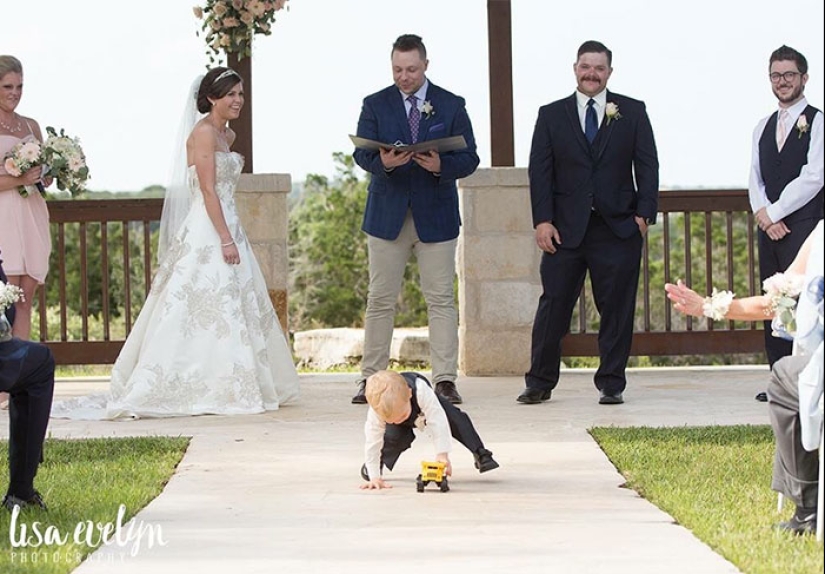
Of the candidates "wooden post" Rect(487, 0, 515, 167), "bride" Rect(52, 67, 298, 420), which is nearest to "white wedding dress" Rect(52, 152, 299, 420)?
"bride" Rect(52, 67, 298, 420)

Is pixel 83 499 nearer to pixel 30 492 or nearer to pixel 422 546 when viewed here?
pixel 30 492

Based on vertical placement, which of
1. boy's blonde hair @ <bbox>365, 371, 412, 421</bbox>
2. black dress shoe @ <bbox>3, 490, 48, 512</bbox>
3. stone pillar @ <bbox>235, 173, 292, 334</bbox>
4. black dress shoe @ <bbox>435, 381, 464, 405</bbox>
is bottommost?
black dress shoe @ <bbox>3, 490, 48, 512</bbox>

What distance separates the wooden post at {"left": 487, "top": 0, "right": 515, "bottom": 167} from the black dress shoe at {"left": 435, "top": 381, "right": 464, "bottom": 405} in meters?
2.02

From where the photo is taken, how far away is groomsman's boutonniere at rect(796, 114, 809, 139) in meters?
7.21

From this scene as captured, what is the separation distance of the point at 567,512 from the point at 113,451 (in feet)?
6.72

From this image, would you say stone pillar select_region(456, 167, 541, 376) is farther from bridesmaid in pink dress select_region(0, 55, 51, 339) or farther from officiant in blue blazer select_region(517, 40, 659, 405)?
bridesmaid in pink dress select_region(0, 55, 51, 339)

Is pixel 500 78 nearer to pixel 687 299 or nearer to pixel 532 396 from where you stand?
pixel 532 396

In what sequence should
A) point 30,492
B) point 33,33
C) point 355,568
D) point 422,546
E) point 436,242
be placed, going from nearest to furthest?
point 355,568 < point 422,546 < point 30,492 < point 436,242 < point 33,33

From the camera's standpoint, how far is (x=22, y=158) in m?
7.15

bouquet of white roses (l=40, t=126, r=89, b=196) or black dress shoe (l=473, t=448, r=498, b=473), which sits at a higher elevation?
bouquet of white roses (l=40, t=126, r=89, b=196)

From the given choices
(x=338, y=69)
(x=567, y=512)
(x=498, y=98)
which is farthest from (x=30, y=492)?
(x=338, y=69)

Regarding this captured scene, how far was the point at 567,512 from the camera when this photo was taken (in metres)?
4.68

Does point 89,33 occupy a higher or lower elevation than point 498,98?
higher

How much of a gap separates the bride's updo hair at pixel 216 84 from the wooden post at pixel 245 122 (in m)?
1.37
